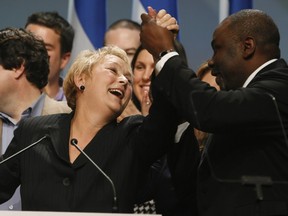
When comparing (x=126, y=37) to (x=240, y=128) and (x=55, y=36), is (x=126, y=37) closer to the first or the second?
(x=55, y=36)

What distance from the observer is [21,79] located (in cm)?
352

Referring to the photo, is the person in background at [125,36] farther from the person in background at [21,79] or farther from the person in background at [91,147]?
the person in background at [91,147]

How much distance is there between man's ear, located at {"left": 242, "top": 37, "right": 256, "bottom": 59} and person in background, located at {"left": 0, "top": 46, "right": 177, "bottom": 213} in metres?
0.29

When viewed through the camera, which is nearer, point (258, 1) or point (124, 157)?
point (124, 157)

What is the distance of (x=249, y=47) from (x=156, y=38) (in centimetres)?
30

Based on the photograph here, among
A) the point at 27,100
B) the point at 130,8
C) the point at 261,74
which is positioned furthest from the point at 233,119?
the point at 130,8

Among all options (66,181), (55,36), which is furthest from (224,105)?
(55,36)

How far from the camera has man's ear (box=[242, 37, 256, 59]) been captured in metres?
2.67

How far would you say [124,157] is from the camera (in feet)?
9.18

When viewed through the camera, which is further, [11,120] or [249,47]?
[11,120]

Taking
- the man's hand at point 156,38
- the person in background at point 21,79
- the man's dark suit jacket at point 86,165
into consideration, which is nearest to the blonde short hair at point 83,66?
the man's dark suit jacket at point 86,165

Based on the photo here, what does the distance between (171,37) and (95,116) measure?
1.37 ft

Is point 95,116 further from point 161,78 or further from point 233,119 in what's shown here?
point 233,119

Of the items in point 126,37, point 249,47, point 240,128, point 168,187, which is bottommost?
point 168,187
